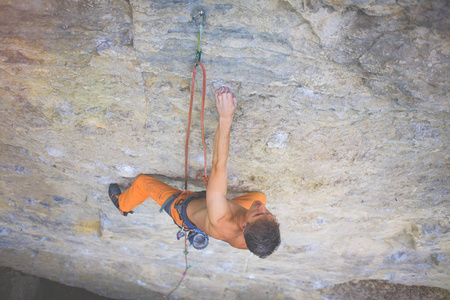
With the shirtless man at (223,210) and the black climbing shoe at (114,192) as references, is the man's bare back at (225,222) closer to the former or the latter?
the shirtless man at (223,210)

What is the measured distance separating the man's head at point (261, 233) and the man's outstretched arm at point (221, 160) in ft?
0.81

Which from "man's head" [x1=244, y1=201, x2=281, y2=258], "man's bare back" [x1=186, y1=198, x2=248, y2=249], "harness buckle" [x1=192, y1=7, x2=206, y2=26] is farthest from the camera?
"man's bare back" [x1=186, y1=198, x2=248, y2=249]

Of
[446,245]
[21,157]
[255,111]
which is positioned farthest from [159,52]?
[446,245]

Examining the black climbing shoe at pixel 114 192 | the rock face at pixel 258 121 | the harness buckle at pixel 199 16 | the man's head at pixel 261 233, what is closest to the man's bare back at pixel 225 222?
the man's head at pixel 261 233

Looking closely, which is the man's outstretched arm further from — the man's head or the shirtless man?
the man's head

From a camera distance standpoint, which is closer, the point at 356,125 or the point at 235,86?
the point at 235,86

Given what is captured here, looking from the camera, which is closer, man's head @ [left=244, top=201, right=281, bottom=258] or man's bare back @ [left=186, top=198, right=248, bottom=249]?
man's head @ [left=244, top=201, right=281, bottom=258]

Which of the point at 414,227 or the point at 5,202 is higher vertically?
the point at 414,227

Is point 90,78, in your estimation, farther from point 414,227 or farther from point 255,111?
point 414,227

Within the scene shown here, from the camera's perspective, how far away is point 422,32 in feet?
5.61

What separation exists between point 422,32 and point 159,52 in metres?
1.61

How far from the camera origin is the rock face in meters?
1.90

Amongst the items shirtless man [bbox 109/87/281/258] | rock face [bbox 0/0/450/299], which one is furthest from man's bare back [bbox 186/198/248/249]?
rock face [bbox 0/0/450/299]

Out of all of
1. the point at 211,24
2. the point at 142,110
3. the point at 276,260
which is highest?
the point at 211,24
